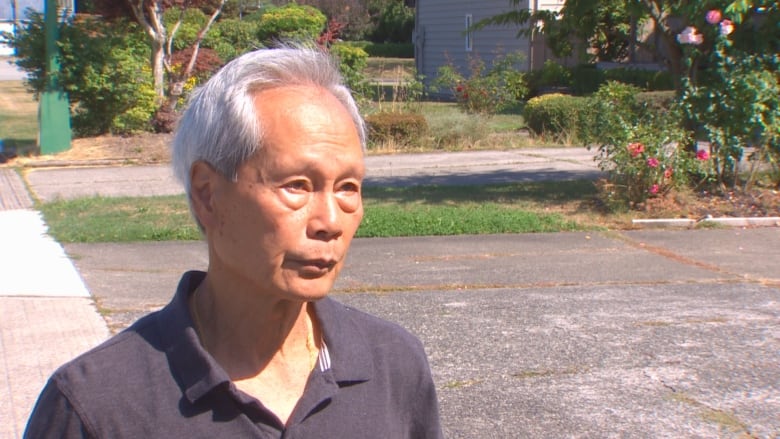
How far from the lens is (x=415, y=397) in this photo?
214 centimetres

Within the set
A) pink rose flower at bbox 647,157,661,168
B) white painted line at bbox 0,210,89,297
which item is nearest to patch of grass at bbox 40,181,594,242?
white painted line at bbox 0,210,89,297

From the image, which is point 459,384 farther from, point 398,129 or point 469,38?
point 469,38

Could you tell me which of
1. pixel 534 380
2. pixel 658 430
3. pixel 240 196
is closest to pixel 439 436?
pixel 240 196

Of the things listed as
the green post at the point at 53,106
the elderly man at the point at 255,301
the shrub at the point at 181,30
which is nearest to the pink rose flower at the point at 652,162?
the elderly man at the point at 255,301

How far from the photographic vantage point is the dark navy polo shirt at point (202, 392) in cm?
177

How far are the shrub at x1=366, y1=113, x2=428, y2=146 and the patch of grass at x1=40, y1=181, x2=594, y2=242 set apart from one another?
15.3 feet

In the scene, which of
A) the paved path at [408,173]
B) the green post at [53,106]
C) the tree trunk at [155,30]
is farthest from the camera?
the tree trunk at [155,30]

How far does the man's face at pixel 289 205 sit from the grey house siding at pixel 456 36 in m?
24.7

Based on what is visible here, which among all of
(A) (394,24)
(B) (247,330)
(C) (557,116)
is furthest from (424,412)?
(A) (394,24)

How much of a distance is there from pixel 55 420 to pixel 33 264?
671 centimetres

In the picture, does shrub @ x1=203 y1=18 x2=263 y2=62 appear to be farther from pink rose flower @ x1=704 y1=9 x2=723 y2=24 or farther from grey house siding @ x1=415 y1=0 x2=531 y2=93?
pink rose flower @ x1=704 y1=9 x2=723 y2=24

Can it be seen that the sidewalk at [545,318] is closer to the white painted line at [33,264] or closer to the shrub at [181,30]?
the white painted line at [33,264]

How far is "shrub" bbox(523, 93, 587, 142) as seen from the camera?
1834 centimetres

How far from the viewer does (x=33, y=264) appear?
8031mm
